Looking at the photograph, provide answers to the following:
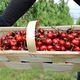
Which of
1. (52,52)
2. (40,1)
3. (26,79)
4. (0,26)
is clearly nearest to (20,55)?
(52,52)

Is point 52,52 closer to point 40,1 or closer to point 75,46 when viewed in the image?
point 75,46

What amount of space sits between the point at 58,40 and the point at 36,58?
231 mm

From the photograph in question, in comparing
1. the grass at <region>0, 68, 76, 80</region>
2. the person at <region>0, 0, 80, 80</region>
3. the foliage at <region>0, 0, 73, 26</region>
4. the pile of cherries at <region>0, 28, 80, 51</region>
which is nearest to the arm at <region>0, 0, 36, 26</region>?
the person at <region>0, 0, 80, 80</region>

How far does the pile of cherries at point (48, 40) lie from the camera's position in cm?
246

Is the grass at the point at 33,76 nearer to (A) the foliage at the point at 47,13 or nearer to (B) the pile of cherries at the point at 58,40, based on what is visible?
(B) the pile of cherries at the point at 58,40

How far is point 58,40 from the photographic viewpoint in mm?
2533

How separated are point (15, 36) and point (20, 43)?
7cm

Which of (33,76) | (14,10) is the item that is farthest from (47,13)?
(14,10)

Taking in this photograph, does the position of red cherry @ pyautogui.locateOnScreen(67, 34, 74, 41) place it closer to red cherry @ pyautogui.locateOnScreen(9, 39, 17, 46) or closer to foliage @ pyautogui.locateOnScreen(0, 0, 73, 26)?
red cherry @ pyautogui.locateOnScreen(9, 39, 17, 46)

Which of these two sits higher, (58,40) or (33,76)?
(58,40)

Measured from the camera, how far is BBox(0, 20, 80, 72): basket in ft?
7.67

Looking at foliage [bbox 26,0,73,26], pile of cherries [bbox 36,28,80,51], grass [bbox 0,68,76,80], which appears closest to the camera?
pile of cherries [bbox 36,28,80,51]

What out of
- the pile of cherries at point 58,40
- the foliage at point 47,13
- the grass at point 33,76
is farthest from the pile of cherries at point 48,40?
the foliage at point 47,13

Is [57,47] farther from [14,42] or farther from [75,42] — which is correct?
[14,42]
